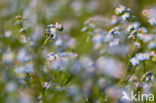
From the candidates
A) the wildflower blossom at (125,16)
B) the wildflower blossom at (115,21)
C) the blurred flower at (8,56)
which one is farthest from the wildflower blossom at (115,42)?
the blurred flower at (8,56)

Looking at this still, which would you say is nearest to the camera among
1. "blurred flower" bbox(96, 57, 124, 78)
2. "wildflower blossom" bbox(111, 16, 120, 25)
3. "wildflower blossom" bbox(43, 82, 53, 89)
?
"wildflower blossom" bbox(43, 82, 53, 89)

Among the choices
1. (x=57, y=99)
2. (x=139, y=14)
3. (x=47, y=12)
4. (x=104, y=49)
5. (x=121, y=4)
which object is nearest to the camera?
(x=57, y=99)

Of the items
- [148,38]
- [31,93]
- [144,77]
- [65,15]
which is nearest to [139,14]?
[65,15]

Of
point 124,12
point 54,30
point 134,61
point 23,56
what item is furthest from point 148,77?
point 23,56

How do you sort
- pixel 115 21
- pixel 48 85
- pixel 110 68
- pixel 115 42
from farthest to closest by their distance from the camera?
pixel 115 21
pixel 110 68
pixel 115 42
pixel 48 85

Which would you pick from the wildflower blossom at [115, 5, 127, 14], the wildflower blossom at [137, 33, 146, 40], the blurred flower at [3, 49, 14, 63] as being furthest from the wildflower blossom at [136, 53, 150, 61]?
Answer: the blurred flower at [3, 49, 14, 63]

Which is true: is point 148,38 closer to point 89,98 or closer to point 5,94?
point 89,98

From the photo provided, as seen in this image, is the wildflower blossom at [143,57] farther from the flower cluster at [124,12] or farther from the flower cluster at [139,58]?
the flower cluster at [124,12]

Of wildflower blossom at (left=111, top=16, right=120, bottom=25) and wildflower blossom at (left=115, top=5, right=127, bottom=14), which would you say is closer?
wildflower blossom at (left=115, top=5, right=127, bottom=14)

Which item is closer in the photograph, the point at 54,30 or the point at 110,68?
the point at 54,30

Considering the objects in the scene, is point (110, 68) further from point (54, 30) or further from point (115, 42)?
point (54, 30)

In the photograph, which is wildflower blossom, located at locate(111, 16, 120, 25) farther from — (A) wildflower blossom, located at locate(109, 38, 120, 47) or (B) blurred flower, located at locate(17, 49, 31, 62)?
(B) blurred flower, located at locate(17, 49, 31, 62)
